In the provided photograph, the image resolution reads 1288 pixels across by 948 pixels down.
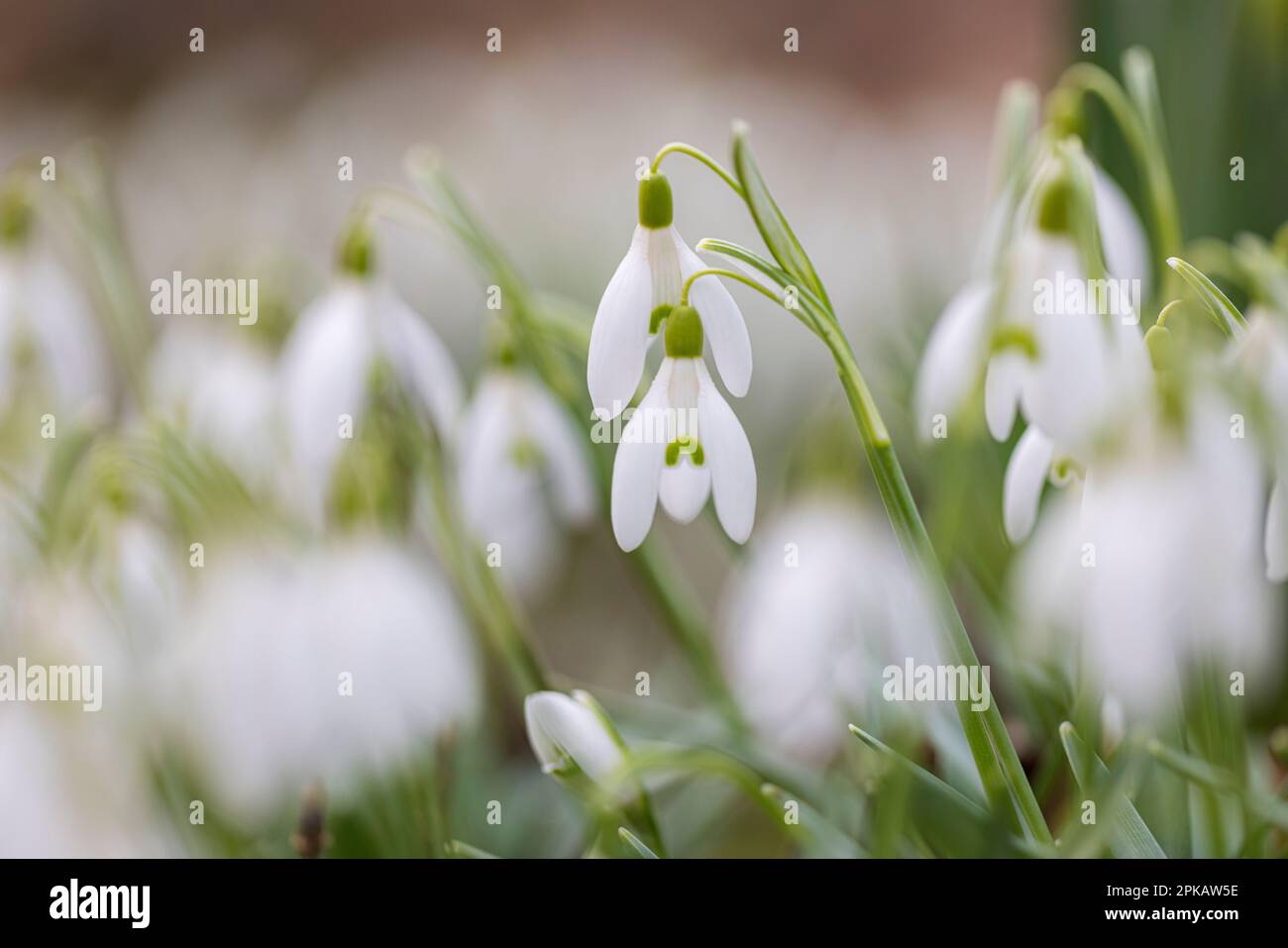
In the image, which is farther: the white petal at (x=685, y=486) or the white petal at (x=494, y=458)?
the white petal at (x=494, y=458)

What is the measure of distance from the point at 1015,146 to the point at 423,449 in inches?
12.6

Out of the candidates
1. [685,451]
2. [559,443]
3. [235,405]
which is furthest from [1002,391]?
[235,405]

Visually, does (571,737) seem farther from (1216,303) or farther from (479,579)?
(1216,303)

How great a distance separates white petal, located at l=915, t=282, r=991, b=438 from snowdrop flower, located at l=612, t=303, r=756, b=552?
0.40 feet

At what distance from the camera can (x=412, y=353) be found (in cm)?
57

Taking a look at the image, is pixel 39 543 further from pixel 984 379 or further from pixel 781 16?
pixel 781 16

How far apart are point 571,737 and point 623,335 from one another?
0.53 ft

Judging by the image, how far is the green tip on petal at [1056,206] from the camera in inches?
17.6

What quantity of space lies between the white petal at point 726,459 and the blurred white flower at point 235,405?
0.94ft

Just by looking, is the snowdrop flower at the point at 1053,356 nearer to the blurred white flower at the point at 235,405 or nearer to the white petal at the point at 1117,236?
the white petal at the point at 1117,236

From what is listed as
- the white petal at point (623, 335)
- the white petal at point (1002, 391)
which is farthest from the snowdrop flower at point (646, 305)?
the white petal at point (1002, 391)
